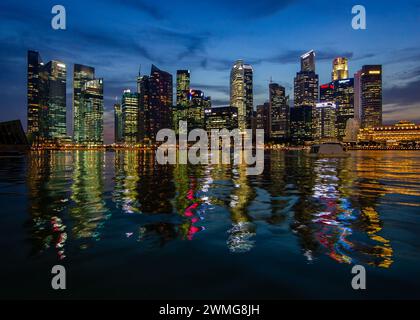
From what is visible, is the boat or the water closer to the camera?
the water

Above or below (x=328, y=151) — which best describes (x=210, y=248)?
below

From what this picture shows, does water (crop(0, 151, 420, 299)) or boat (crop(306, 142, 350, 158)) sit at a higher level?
boat (crop(306, 142, 350, 158))

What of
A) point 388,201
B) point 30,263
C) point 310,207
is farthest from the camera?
point 388,201

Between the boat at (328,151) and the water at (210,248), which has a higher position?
the boat at (328,151)

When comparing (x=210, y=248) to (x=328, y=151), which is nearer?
(x=210, y=248)

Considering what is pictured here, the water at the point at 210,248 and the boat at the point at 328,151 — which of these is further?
the boat at the point at 328,151

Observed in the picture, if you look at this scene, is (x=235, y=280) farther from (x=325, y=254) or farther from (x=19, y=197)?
(x=19, y=197)
